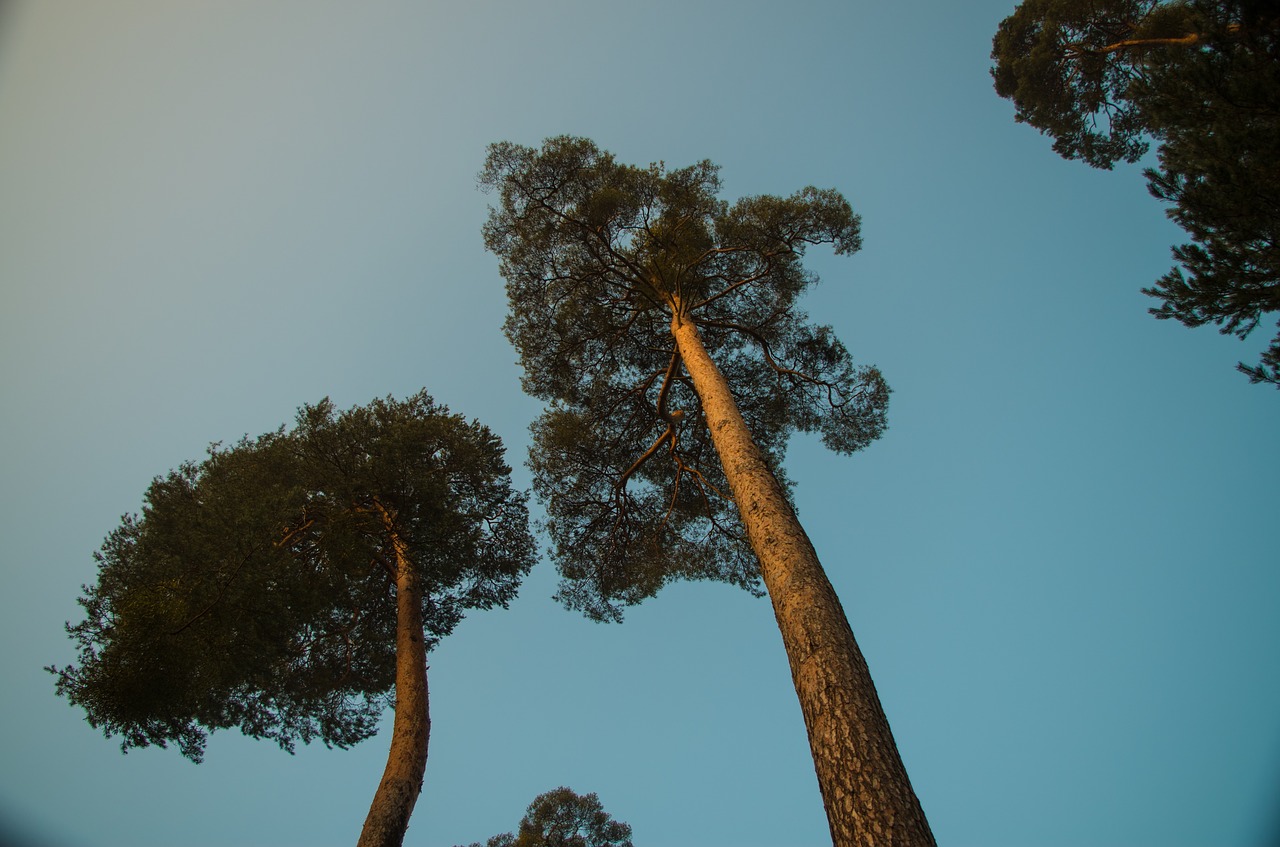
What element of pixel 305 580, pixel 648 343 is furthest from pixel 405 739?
pixel 648 343

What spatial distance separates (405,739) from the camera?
28.7 feet

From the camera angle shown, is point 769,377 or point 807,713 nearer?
point 807,713

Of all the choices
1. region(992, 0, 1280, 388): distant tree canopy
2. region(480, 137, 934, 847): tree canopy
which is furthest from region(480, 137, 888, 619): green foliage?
region(992, 0, 1280, 388): distant tree canopy

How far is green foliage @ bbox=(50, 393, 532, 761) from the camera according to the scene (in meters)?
8.16

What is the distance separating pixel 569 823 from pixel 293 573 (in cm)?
1259

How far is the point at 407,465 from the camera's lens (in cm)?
1127

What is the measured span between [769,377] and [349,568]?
9.23 meters

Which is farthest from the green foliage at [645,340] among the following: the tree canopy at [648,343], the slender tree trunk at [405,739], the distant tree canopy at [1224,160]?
the distant tree canopy at [1224,160]

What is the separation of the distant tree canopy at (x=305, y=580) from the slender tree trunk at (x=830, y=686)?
5.80m

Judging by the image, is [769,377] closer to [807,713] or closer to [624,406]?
[624,406]

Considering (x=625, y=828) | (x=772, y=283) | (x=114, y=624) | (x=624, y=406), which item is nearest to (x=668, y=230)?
(x=772, y=283)

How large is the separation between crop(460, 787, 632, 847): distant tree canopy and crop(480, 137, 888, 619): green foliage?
8.97 metres

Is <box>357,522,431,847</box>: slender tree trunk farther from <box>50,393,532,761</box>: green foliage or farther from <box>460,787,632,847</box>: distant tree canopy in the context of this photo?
<box>460,787,632,847</box>: distant tree canopy

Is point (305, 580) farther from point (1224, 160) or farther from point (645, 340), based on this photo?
point (1224, 160)
